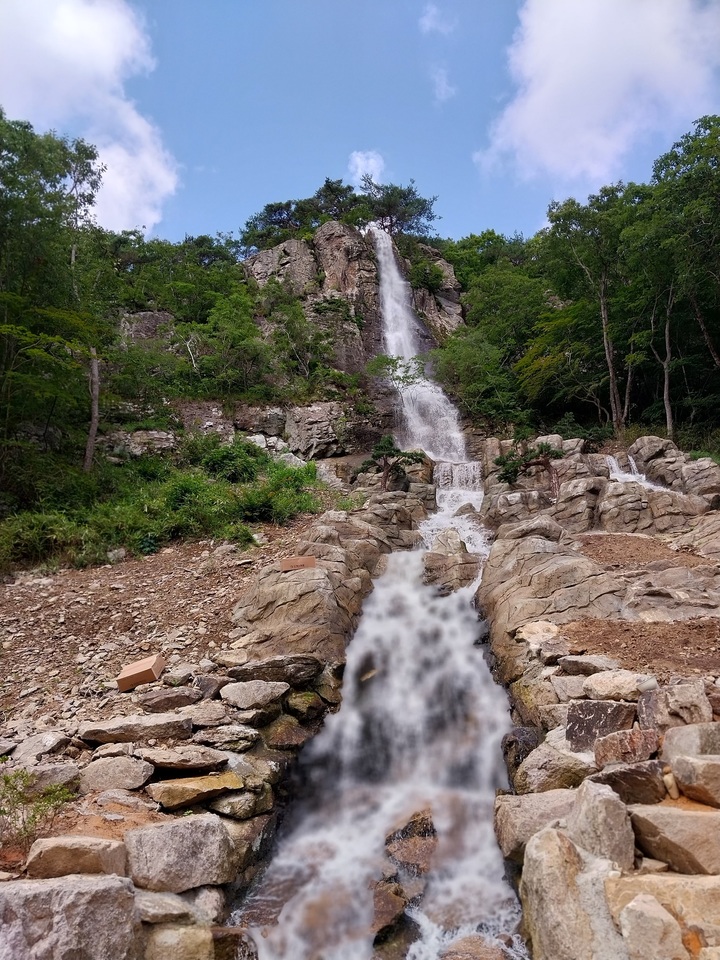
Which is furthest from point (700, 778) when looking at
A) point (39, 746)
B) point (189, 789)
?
point (39, 746)

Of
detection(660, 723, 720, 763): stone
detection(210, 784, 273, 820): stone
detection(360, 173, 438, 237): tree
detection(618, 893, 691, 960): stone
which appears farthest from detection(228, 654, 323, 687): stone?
detection(360, 173, 438, 237): tree

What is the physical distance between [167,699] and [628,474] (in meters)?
14.1

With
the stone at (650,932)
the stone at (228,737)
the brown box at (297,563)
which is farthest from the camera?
the brown box at (297,563)

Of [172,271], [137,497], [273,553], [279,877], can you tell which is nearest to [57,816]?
[279,877]

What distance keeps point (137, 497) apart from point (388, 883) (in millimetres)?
11282

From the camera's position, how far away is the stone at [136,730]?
5691mm

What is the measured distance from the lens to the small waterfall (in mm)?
21547

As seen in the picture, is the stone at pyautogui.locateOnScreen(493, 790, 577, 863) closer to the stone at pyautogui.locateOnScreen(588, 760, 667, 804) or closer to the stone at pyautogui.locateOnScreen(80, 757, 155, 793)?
the stone at pyautogui.locateOnScreen(588, 760, 667, 804)

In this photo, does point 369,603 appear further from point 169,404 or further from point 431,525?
point 169,404

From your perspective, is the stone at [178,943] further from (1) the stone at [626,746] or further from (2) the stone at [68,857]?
(1) the stone at [626,746]

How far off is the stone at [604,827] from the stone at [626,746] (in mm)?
702

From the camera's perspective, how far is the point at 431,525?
47.2 ft

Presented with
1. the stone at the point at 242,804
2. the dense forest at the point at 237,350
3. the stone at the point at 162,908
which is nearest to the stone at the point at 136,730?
the stone at the point at 242,804

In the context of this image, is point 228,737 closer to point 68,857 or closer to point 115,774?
point 115,774
